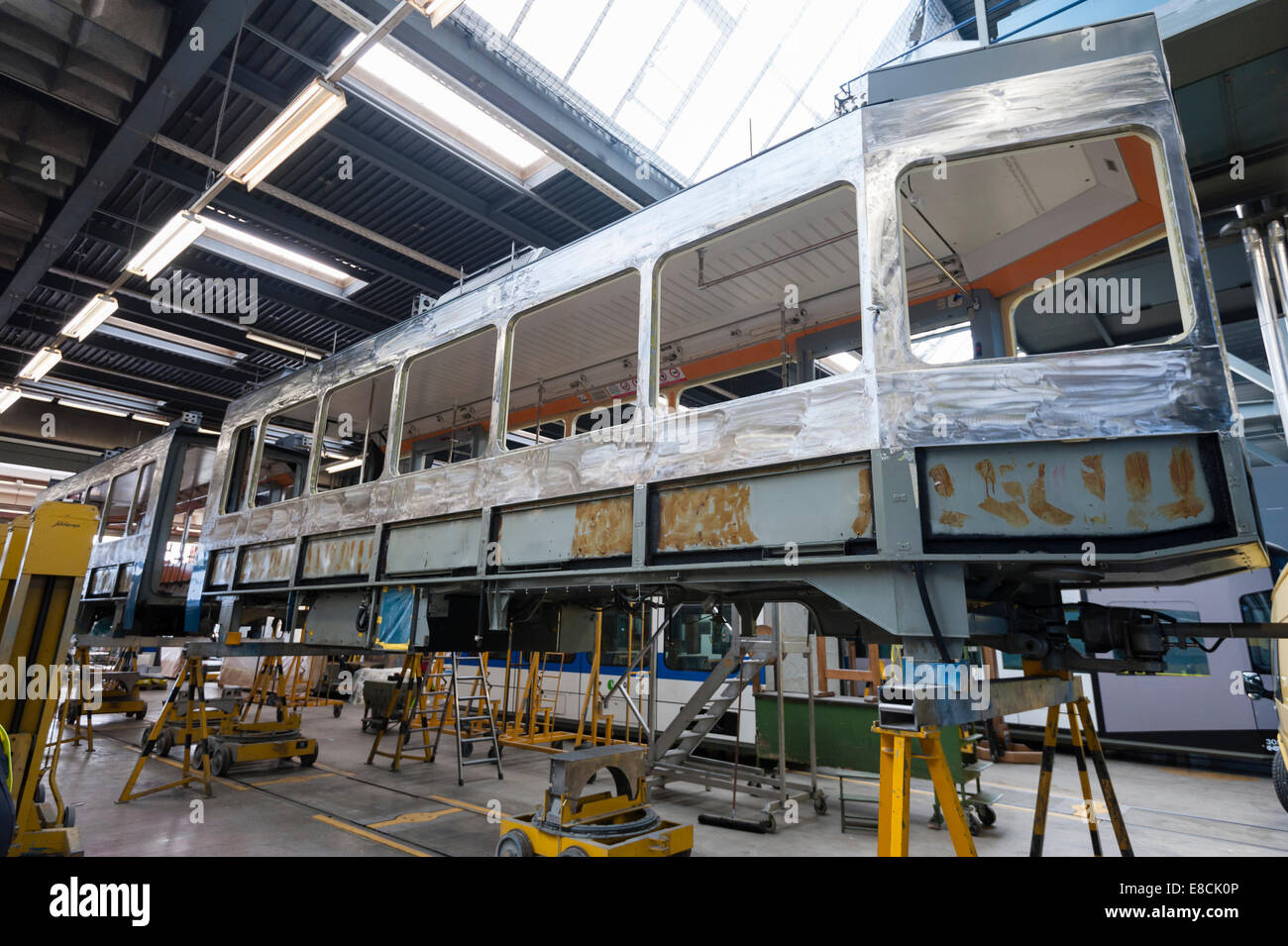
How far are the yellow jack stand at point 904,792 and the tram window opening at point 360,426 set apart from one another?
4.48 meters

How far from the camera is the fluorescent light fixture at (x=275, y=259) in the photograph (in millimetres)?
9406

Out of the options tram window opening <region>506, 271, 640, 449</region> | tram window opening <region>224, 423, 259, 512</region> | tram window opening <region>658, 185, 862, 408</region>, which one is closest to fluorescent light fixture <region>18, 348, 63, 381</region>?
tram window opening <region>224, 423, 259, 512</region>

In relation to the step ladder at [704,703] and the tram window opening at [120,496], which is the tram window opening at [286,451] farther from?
the step ladder at [704,703]

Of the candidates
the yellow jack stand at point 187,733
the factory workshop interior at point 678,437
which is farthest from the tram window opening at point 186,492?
the yellow jack stand at point 187,733

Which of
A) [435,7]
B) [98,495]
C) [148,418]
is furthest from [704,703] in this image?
[148,418]

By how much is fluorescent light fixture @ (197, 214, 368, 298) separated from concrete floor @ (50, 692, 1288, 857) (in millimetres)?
6884

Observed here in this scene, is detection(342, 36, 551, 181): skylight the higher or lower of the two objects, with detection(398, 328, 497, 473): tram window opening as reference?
higher

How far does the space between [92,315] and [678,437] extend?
31.9 ft

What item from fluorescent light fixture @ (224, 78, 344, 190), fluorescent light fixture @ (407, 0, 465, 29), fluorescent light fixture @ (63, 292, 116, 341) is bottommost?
fluorescent light fixture @ (63, 292, 116, 341)

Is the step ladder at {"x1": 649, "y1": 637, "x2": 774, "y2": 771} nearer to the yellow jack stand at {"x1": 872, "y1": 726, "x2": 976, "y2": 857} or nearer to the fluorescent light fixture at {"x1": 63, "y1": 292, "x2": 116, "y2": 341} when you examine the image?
the yellow jack stand at {"x1": 872, "y1": 726, "x2": 976, "y2": 857}

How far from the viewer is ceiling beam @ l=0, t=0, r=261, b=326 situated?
634cm

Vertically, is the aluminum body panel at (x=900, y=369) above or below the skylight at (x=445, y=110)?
below

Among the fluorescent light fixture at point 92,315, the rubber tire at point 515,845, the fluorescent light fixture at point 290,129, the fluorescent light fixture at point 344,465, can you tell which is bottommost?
the rubber tire at point 515,845

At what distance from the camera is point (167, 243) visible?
7.56m
